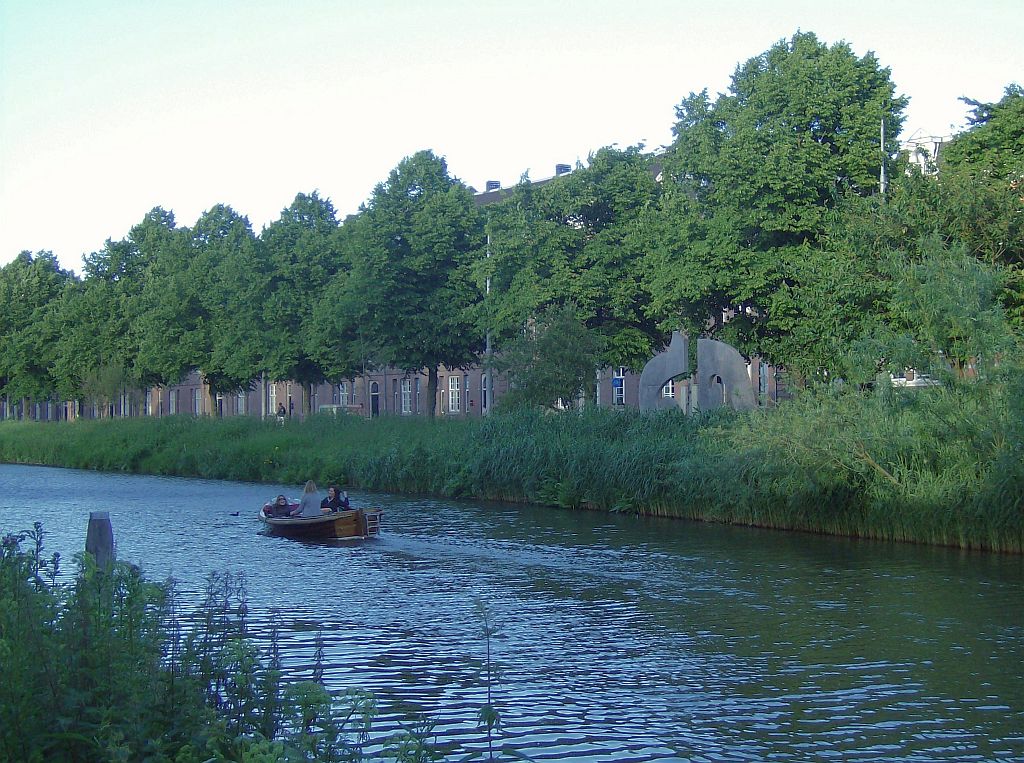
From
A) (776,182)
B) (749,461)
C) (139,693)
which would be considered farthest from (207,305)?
(139,693)

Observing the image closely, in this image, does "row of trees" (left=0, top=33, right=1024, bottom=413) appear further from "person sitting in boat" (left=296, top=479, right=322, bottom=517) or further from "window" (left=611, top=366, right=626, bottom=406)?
"person sitting in boat" (left=296, top=479, right=322, bottom=517)

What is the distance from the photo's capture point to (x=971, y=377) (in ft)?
79.8

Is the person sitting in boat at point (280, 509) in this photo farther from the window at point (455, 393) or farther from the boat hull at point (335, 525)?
the window at point (455, 393)

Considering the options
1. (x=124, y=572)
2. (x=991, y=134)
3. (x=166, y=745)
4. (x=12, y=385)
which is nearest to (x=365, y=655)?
(x=124, y=572)

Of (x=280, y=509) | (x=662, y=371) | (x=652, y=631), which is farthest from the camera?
(x=662, y=371)

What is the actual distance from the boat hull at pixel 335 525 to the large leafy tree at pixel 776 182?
18.5 m

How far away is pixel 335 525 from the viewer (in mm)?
25047

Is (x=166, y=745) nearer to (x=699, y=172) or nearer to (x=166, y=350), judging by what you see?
(x=699, y=172)

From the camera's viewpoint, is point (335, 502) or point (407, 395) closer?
point (335, 502)

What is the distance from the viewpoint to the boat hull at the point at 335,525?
25.0 metres

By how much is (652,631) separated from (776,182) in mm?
26664

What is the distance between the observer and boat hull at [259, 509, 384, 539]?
24969mm

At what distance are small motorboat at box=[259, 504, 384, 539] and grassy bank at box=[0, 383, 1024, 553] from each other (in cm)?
769

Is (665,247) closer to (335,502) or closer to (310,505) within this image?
(335,502)
